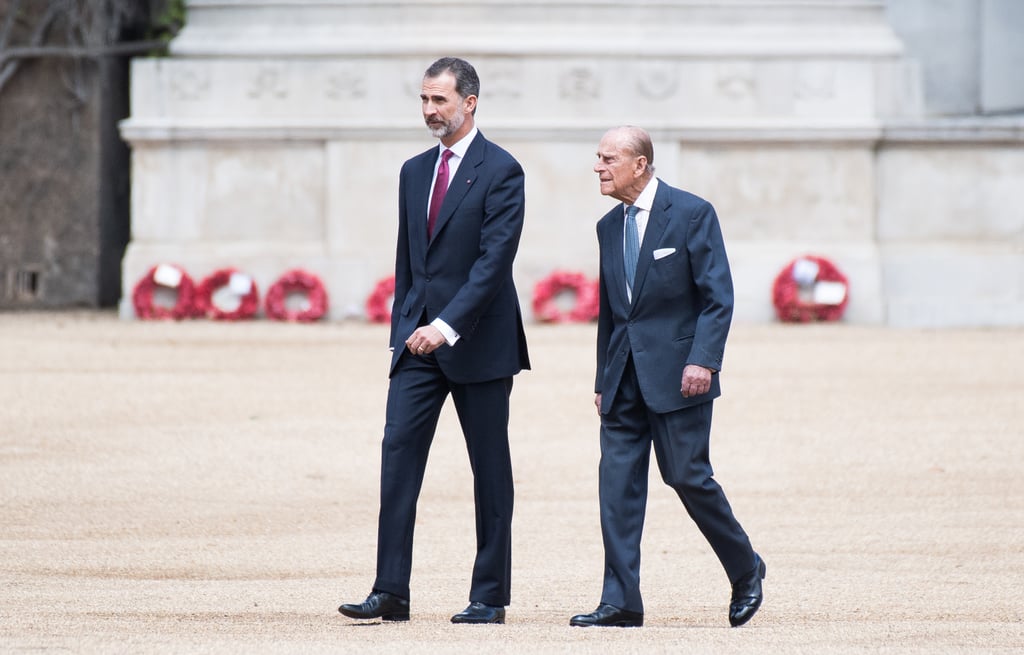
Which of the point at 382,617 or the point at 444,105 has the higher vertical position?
the point at 444,105

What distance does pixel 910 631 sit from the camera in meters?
5.19

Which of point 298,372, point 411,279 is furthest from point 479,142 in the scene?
point 298,372

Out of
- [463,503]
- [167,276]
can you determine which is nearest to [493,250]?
[463,503]

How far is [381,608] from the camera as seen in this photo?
550 cm

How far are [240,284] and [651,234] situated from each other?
10271 millimetres

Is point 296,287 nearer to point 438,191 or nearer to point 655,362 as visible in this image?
point 438,191

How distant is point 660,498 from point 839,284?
23.0 ft

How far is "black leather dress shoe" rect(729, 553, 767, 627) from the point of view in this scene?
556 centimetres

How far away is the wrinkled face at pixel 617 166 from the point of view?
554 cm

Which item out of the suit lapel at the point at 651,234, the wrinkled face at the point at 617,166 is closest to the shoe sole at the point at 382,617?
the suit lapel at the point at 651,234

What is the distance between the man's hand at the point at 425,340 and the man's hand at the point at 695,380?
83 cm

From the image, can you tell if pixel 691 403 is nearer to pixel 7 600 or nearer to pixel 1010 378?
pixel 7 600

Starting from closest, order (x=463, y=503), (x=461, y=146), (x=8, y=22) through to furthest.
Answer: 1. (x=461, y=146)
2. (x=463, y=503)
3. (x=8, y=22)

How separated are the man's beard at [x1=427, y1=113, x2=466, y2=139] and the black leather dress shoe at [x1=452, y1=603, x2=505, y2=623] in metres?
1.63
